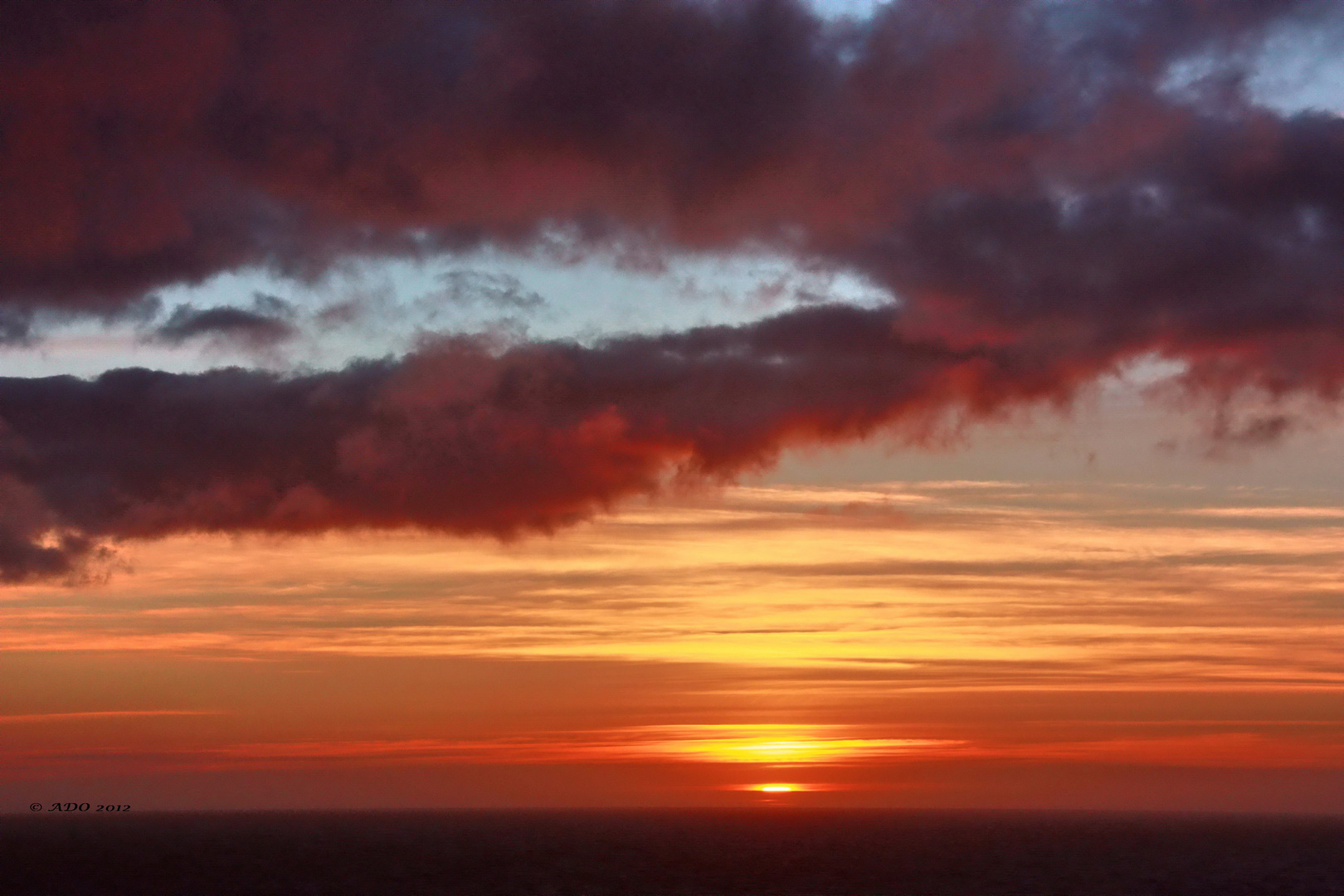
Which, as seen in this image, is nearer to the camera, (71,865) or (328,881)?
(328,881)

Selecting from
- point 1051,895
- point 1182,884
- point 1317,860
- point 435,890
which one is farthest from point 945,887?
point 1317,860

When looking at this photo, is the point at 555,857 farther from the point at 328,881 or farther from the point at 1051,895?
the point at 1051,895

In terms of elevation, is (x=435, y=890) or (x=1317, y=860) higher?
(x=435, y=890)

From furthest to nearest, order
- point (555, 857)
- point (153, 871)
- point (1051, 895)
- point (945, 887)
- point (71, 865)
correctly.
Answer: point (555, 857), point (71, 865), point (153, 871), point (945, 887), point (1051, 895)

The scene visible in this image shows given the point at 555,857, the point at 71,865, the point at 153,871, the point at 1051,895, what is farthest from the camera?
the point at 555,857

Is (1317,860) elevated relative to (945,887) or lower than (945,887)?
lower

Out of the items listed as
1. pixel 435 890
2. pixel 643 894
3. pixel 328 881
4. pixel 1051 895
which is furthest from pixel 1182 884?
pixel 328 881

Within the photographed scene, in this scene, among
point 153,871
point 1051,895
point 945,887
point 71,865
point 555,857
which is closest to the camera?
point 1051,895

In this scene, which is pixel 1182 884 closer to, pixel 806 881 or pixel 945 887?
pixel 945 887

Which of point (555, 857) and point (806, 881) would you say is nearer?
point (806, 881)
